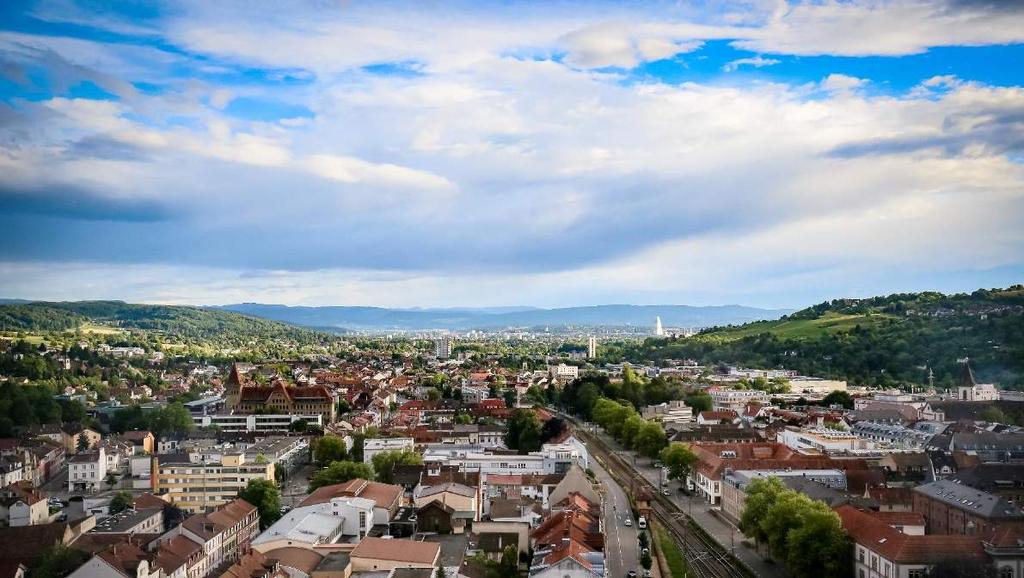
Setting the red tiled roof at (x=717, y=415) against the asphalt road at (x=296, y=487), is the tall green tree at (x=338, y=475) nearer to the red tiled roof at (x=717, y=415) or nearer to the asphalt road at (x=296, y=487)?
the asphalt road at (x=296, y=487)

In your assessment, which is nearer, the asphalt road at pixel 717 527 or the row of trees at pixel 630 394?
the asphalt road at pixel 717 527

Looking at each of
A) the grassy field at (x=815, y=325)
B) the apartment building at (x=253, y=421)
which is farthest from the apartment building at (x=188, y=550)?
the grassy field at (x=815, y=325)

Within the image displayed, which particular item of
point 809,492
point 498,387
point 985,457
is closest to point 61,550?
point 809,492

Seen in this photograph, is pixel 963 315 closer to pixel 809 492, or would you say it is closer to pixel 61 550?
pixel 809 492

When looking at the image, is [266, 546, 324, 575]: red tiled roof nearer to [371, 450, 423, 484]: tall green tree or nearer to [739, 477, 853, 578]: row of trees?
[371, 450, 423, 484]: tall green tree

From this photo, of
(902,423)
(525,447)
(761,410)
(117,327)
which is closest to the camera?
Answer: (525,447)
